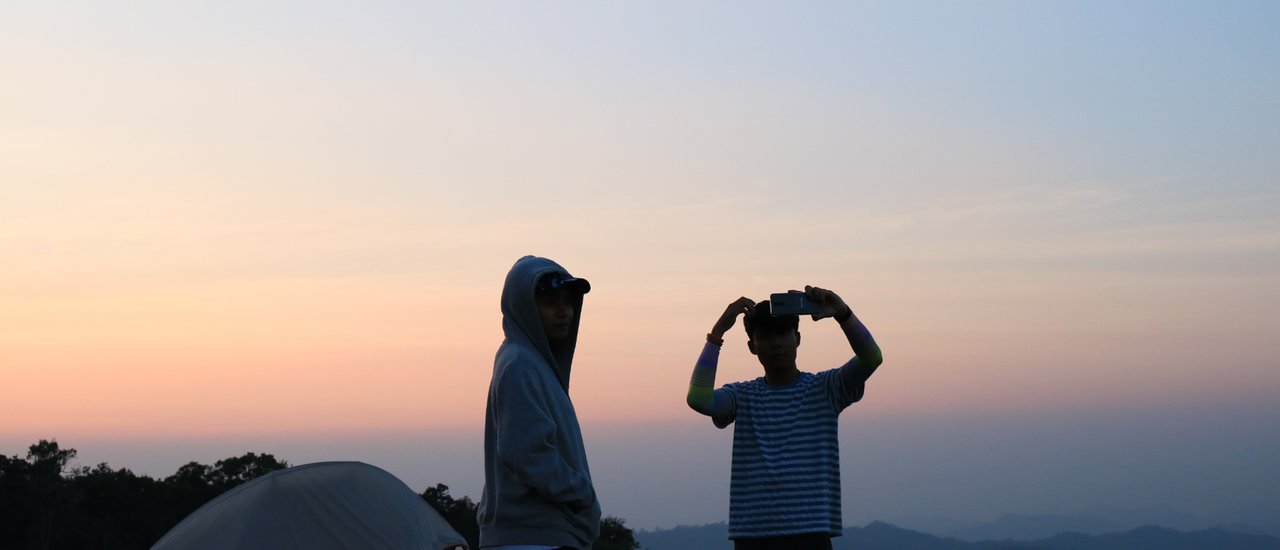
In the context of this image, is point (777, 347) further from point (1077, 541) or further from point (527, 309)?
point (1077, 541)

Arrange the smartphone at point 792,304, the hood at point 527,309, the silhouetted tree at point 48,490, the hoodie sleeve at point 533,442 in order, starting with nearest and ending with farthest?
the hoodie sleeve at point 533,442 → the hood at point 527,309 → the smartphone at point 792,304 → the silhouetted tree at point 48,490

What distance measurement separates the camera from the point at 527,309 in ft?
14.9

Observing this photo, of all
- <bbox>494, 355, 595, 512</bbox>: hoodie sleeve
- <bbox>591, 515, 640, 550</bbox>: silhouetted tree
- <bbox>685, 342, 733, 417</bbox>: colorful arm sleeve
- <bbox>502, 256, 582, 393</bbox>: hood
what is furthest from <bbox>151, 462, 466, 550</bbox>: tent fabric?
<bbox>591, 515, 640, 550</bbox>: silhouetted tree

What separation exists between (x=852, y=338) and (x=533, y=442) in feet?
7.06

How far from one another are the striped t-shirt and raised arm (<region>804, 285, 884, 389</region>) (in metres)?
0.07

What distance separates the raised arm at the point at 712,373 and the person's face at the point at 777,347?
14cm

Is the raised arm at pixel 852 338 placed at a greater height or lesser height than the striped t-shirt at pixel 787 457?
greater

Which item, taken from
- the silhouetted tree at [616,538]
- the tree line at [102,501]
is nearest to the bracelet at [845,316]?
the tree line at [102,501]

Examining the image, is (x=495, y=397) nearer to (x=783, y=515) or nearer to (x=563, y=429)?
(x=563, y=429)

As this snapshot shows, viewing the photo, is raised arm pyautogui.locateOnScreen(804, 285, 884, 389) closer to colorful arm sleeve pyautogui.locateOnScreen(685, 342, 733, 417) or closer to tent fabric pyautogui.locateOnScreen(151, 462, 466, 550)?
colorful arm sleeve pyautogui.locateOnScreen(685, 342, 733, 417)

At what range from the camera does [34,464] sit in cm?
2408

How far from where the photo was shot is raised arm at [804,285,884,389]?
5.95 m

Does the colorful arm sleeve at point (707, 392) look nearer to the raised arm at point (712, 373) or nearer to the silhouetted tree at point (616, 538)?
the raised arm at point (712, 373)

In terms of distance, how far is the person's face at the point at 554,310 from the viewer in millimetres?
4551
